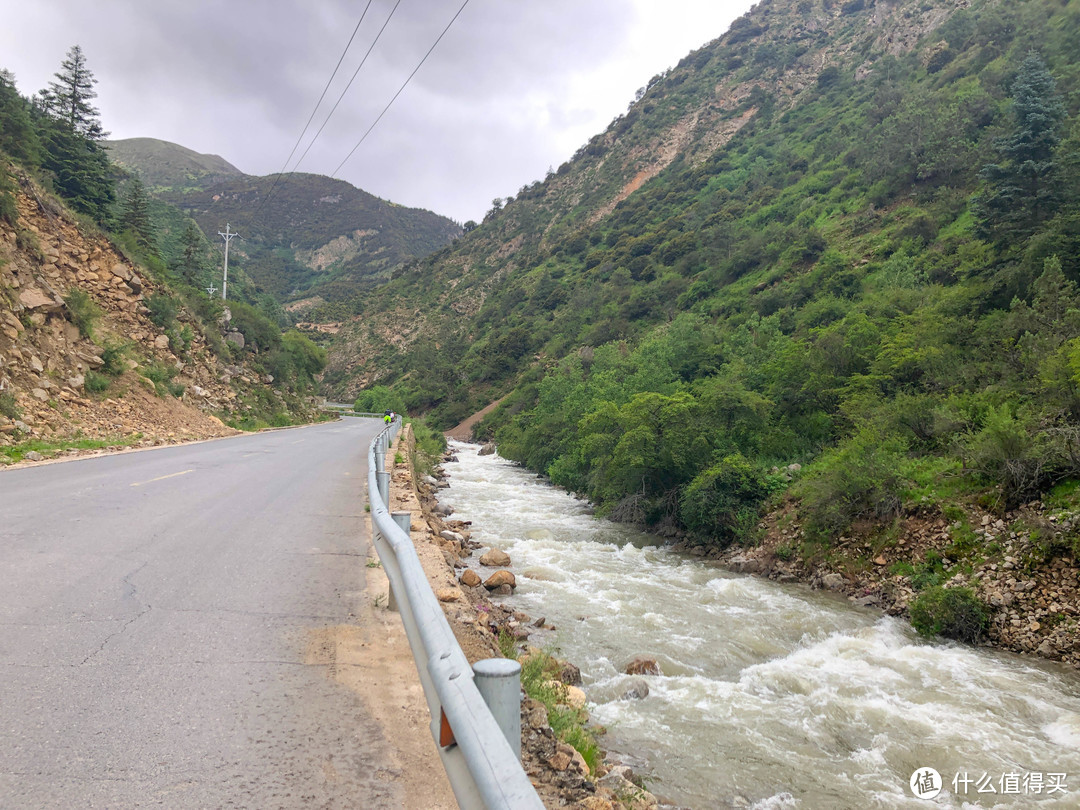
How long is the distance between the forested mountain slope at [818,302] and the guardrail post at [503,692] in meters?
12.1

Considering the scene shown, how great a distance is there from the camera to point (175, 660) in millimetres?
3875

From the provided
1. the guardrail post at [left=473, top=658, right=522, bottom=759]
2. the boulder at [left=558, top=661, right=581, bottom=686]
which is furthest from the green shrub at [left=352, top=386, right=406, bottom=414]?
the guardrail post at [left=473, top=658, right=522, bottom=759]

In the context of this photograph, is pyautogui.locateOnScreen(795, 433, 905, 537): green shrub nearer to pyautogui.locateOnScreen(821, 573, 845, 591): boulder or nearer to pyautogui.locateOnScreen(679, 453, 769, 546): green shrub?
pyautogui.locateOnScreen(821, 573, 845, 591): boulder

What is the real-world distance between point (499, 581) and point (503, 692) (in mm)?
9369

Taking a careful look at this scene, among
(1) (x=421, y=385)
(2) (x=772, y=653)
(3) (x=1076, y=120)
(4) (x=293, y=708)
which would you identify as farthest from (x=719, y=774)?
(1) (x=421, y=385)

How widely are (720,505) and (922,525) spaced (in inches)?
203

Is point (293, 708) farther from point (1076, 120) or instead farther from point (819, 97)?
point (819, 97)

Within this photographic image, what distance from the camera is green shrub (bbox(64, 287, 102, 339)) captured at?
1950 cm

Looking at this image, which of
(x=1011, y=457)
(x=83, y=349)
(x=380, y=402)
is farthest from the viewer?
(x=380, y=402)

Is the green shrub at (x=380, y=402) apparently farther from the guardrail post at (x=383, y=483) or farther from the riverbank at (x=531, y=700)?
the guardrail post at (x=383, y=483)

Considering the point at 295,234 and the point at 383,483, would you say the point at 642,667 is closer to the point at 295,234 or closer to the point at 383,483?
the point at 383,483

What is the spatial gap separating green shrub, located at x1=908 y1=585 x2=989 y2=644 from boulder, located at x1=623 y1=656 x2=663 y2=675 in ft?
16.6

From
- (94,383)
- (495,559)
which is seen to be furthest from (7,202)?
(495,559)

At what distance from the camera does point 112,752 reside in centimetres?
280
